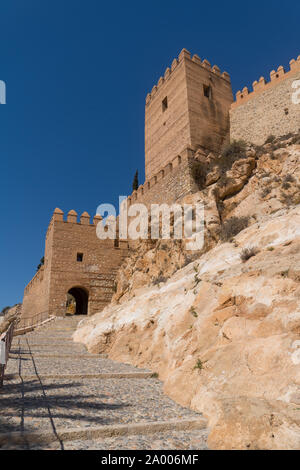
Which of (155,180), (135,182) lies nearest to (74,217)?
(155,180)

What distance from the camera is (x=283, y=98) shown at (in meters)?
15.6

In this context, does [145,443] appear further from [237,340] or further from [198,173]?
[198,173]

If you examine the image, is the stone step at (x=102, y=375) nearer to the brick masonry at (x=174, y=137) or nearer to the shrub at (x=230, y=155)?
the brick masonry at (x=174, y=137)

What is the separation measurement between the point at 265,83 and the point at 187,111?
4.58 metres

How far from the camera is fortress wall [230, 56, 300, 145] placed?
15.2 meters

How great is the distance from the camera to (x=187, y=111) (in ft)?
54.7

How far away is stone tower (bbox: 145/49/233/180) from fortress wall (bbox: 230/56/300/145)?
3.35 feet

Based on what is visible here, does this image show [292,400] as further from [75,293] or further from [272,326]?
[75,293]

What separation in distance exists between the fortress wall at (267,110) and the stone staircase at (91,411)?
1365 cm

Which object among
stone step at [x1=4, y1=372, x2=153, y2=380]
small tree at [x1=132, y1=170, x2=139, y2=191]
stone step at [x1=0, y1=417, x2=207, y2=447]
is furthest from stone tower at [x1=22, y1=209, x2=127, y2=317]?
stone step at [x1=0, y1=417, x2=207, y2=447]

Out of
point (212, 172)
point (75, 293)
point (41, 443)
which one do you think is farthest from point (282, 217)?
point (75, 293)

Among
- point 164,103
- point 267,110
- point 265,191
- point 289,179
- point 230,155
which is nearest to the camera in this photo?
point 289,179

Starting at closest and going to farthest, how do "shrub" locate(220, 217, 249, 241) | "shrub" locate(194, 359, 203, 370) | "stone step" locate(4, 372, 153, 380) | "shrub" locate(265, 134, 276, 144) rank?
"shrub" locate(194, 359, 203, 370) → "stone step" locate(4, 372, 153, 380) → "shrub" locate(220, 217, 249, 241) → "shrub" locate(265, 134, 276, 144)

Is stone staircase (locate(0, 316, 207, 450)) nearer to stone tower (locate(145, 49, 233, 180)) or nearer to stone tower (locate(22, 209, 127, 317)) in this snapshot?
stone tower (locate(22, 209, 127, 317))
